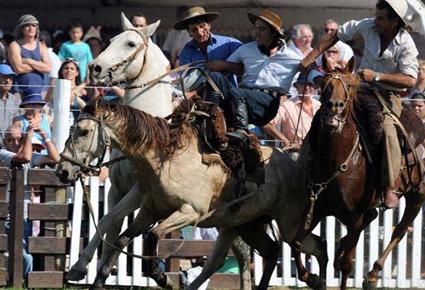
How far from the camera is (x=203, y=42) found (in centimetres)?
1415

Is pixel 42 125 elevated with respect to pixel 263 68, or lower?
lower

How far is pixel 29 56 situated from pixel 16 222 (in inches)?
141

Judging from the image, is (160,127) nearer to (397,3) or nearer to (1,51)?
(397,3)

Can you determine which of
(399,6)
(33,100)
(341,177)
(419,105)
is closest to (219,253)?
(341,177)

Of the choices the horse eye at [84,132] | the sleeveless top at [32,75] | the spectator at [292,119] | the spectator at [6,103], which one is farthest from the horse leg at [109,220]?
Result: the sleeveless top at [32,75]

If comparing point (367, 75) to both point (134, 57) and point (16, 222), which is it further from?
point (16, 222)

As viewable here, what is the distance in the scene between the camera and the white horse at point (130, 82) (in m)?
13.2

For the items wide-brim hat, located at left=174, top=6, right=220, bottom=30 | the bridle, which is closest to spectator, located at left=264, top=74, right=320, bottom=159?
wide-brim hat, located at left=174, top=6, right=220, bottom=30

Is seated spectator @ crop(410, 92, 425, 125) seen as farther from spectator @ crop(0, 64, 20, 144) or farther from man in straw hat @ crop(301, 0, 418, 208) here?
spectator @ crop(0, 64, 20, 144)

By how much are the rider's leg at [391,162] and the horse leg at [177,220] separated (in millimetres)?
1622

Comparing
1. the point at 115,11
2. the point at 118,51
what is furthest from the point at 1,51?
the point at 118,51

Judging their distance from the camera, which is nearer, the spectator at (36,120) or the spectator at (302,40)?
the spectator at (36,120)

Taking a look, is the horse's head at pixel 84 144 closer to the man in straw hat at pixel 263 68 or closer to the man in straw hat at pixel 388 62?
the man in straw hat at pixel 263 68

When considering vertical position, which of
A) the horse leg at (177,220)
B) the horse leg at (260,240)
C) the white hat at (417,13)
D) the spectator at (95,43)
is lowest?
the horse leg at (260,240)
